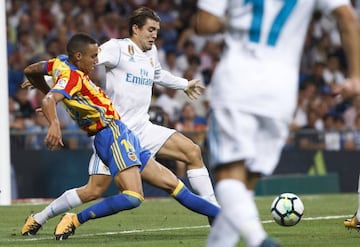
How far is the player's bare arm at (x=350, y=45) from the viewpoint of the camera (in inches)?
209

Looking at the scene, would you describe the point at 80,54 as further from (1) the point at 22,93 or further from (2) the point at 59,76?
(1) the point at 22,93

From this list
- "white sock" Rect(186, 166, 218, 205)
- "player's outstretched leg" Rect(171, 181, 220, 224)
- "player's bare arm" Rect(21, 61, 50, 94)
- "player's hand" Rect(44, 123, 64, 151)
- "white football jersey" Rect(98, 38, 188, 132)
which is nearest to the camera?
"player's hand" Rect(44, 123, 64, 151)

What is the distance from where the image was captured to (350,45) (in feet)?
17.9

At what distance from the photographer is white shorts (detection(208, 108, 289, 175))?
18.5ft

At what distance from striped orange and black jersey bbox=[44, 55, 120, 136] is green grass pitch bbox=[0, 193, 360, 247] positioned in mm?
989

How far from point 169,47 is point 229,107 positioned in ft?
48.6

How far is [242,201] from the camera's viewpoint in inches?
216

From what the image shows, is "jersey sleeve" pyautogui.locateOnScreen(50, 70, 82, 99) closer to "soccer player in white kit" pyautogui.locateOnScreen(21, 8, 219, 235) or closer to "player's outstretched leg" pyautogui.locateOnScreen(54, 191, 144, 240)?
"player's outstretched leg" pyautogui.locateOnScreen(54, 191, 144, 240)

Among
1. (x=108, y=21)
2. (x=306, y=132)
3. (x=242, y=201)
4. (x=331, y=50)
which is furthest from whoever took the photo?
(x=331, y=50)

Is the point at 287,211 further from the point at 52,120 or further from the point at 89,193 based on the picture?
the point at 52,120

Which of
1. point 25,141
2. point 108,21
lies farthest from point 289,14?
point 108,21

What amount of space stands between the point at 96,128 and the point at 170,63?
1049 centimetres

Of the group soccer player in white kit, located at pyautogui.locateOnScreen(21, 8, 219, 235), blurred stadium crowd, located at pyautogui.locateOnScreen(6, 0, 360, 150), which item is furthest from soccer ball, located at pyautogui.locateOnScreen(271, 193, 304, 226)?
blurred stadium crowd, located at pyautogui.locateOnScreen(6, 0, 360, 150)

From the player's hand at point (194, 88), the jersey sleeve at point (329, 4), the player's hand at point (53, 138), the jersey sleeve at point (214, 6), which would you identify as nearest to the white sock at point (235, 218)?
the jersey sleeve at point (214, 6)
